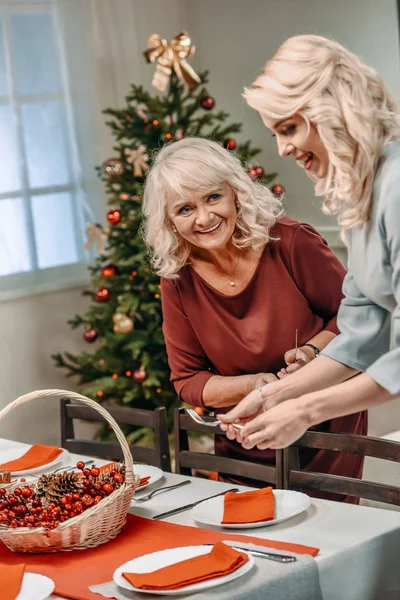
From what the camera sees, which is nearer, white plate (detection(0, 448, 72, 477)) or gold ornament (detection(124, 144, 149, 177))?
white plate (detection(0, 448, 72, 477))

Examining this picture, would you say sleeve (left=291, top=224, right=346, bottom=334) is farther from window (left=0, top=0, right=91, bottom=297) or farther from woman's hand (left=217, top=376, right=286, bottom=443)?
window (left=0, top=0, right=91, bottom=297)

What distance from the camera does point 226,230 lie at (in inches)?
104

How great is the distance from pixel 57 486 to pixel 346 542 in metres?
0.64

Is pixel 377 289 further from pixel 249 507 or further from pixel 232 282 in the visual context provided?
pixel 232 282

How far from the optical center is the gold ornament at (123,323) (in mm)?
4305

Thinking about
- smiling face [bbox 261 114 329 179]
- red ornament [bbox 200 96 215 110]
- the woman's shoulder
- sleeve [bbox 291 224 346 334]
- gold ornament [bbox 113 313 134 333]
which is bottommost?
gold ornament [bbox 113 313 134 333]

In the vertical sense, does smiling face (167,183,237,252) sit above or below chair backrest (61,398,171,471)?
above

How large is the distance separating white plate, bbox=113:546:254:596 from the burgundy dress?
2.88 feet

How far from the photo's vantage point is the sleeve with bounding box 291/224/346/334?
8.68ft

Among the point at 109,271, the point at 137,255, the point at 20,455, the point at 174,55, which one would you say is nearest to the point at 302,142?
the point at 20,455

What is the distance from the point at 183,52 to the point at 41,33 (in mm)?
917

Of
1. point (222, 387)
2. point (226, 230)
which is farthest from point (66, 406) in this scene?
point (226, 230)

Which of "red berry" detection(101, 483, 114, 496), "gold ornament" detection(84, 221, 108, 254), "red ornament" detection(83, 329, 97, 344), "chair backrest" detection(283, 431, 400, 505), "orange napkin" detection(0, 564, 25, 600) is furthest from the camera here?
"gold ornament" detection(84, 221, 108, 254)

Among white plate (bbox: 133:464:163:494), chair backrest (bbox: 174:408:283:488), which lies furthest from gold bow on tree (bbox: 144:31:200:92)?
white plate (bbox: 133:464:163:494)
